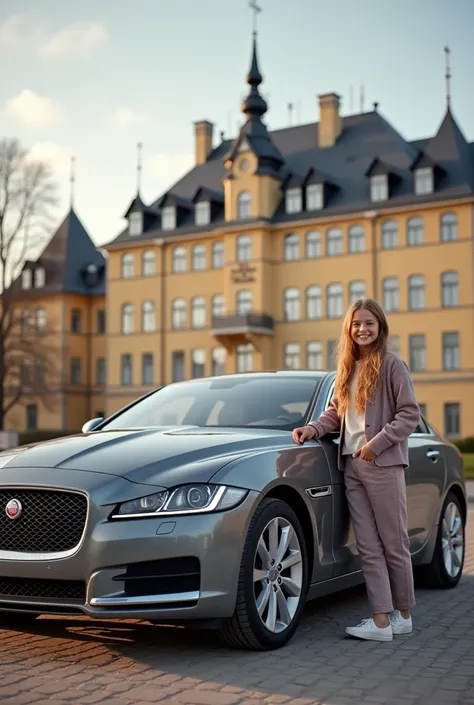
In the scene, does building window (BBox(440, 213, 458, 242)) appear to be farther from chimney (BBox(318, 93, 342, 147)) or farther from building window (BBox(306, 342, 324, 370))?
chimney (BBox(318, 93, 342, 147))

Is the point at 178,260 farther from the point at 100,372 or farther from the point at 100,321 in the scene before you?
the point at 100,372

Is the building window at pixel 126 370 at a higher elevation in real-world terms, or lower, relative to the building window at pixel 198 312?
lower

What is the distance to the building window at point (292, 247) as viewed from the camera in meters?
57.2

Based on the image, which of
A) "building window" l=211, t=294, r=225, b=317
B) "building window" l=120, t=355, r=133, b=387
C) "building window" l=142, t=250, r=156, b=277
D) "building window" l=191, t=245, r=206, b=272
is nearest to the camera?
"building window" l=211, t=294, r=225, b=317

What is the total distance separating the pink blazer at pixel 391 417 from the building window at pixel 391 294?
159ft

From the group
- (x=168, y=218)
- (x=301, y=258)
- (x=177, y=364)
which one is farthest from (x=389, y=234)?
(x=177, y=364)

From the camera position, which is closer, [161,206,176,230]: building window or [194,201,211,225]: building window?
[194,201,211,225]: building window

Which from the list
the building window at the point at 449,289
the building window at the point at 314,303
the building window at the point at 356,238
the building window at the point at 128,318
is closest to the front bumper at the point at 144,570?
the building window at the point at 449,289

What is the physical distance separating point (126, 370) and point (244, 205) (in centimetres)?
1332

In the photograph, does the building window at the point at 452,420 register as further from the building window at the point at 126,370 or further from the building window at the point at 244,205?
the building window at the point at 126,370

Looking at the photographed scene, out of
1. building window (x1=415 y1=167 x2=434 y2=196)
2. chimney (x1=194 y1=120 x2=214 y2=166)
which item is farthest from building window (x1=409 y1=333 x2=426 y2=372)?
chimney (x1=194 y1=120 x2=214 y2=166)

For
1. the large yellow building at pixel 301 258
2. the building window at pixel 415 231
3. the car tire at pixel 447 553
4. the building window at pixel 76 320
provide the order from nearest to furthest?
the car tire at pixel 447 553
the large yellow building at pixel 301 258
the building window at pixel 415 231
the building window at pixel 76 320

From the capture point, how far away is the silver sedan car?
5.05 m

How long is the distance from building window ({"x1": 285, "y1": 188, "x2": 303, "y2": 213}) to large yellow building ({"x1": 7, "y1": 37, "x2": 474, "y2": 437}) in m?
0.06
